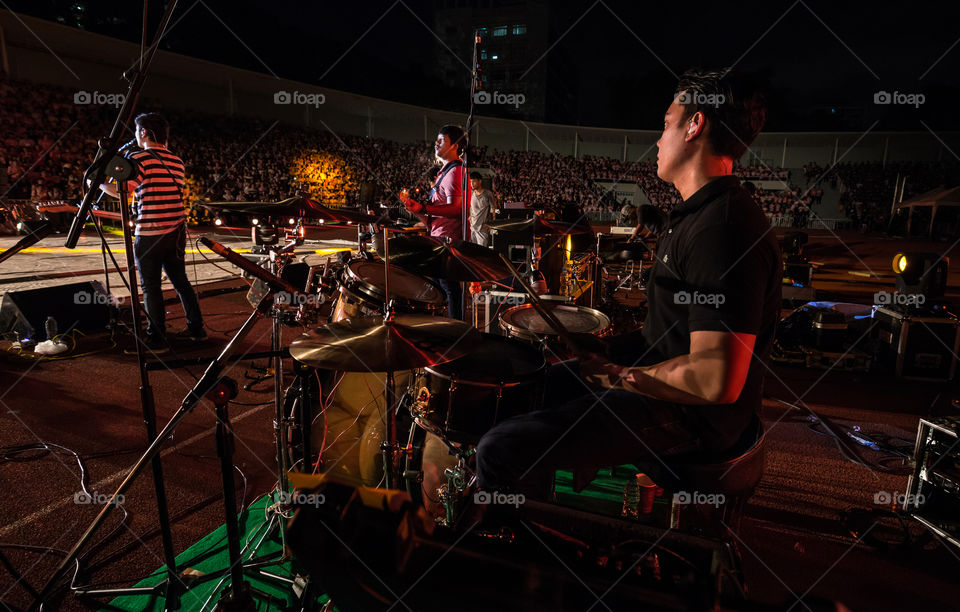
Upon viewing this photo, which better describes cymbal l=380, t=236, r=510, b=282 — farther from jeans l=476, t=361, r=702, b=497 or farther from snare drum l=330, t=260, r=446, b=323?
jeans l=476, t=361, r=702, b=497

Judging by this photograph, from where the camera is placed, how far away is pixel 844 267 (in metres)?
12.2

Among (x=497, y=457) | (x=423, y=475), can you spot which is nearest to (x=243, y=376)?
(x=423, y=475)

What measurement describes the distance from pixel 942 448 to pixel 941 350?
3059mm

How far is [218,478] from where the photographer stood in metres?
2.81

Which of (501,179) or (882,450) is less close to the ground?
(501,179)

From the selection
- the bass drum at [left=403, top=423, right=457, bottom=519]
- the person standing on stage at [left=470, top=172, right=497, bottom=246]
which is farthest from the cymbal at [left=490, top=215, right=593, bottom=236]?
the bass drum at [left=403, top=423, right=457, bottom=519]

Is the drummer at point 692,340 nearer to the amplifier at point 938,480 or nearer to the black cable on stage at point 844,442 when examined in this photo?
the amplifier at point 938,480

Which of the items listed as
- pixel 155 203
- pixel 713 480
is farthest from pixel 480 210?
pixel 713 480

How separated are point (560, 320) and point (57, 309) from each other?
17.1 feet

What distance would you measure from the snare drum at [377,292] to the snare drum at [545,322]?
16.7 inches

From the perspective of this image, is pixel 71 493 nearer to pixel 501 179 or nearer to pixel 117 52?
pixel 117 52

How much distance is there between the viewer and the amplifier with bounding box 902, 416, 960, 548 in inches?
93.0

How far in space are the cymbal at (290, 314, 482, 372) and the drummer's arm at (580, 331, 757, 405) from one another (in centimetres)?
55

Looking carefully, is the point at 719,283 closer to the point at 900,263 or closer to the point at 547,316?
the point at 547,316
